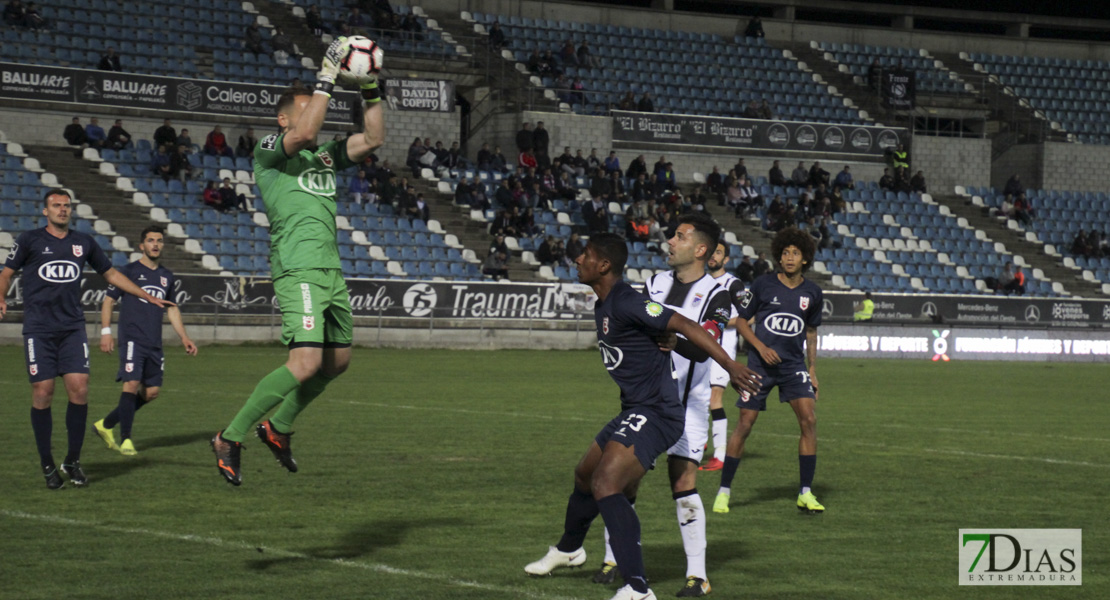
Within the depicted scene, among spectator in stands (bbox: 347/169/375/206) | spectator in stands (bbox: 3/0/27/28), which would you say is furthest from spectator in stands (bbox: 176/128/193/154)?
spectator in stands (bbox: 3/0/27/28)

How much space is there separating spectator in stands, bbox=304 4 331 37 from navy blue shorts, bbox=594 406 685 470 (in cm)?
3437

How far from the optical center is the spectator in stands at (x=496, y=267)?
104 feet

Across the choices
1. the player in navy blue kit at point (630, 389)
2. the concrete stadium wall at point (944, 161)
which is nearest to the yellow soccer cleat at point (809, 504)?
the player in navy blue kit at point (630, 389)

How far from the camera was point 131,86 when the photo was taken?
34125 mm

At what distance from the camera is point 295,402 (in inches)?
272

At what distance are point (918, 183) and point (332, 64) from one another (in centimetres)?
3933

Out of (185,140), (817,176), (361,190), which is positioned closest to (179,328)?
(185,140)

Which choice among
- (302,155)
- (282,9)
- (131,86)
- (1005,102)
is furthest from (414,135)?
(302,155)

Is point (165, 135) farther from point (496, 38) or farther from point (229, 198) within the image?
point (496, 38)

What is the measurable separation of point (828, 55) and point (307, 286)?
143 ft

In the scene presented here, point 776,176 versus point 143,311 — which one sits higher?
point 776,176

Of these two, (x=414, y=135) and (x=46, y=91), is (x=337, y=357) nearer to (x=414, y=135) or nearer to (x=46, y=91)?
(x=46, y=91)

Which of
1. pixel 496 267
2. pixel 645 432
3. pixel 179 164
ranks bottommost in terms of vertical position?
pixel 645 432

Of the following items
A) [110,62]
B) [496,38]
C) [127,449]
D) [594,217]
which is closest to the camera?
[127,449]
